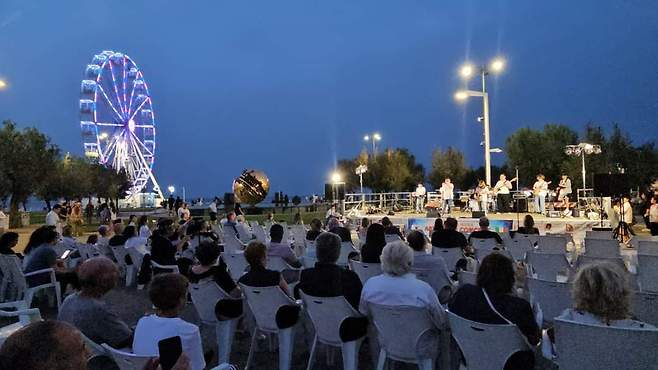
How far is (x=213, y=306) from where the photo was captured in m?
4.60

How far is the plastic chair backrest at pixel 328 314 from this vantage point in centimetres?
379

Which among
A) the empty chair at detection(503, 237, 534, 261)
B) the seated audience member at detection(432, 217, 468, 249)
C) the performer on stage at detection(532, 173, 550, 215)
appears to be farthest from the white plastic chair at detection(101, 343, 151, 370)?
the performer on stage at detection(532, 173, 550, 215)

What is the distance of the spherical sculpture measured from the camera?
32.3 m

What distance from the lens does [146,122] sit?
3600cm

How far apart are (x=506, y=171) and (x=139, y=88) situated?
28.4m

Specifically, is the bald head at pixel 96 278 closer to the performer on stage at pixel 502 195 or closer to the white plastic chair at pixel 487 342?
the white plastic chair at pixel 487 342

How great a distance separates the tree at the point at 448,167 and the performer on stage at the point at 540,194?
79.4 feet

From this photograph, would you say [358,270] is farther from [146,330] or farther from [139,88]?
[139,88]

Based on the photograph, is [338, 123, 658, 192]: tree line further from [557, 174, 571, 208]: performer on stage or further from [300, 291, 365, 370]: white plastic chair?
[300, 291, 365, 370]: white plastic chair

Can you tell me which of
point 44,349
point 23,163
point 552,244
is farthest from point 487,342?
point 23,163

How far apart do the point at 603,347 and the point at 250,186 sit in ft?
100

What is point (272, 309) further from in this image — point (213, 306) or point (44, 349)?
point (44, 349)

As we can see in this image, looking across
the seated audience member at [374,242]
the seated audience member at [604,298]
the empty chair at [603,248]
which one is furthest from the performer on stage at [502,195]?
the seated audience member at [604,298]

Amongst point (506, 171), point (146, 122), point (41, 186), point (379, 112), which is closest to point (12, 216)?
point (41, 186)
